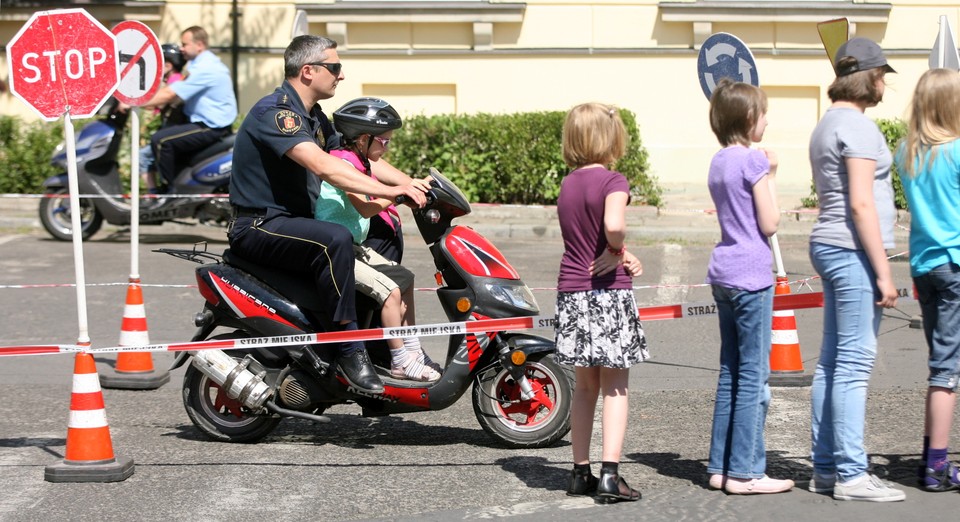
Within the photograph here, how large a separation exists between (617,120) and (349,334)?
1606 mm

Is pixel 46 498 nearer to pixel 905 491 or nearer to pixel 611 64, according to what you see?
pixel 905 491

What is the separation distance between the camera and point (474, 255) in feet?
19.6

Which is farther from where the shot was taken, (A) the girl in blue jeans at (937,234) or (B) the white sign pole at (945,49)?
(B) the white sign pole at (945,49)

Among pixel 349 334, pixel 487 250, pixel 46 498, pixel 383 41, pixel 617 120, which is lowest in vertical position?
pixel 46 498

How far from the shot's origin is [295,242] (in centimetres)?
592

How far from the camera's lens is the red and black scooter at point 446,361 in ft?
19.5

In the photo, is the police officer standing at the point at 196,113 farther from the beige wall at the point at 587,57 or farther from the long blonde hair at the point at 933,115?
the long blonde hair at the point at 933,115

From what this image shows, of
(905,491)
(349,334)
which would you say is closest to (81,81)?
(349,334)

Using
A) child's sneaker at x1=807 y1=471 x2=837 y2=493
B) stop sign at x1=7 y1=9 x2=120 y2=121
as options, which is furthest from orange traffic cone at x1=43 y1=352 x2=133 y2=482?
child's sneaker at x1=807 y1=471 x2=837 y2=493

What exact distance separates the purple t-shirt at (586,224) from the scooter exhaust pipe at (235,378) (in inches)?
67.6

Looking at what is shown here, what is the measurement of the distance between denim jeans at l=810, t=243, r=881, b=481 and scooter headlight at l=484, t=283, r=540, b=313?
136 centimetres

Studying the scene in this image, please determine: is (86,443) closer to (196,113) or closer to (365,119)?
(365,119)

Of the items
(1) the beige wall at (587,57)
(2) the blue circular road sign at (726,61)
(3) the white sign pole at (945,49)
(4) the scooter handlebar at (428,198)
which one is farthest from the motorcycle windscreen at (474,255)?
(1) the beige wall at (587,57)

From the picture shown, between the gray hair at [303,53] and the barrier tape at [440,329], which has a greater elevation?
the gray hair at [303,53]
